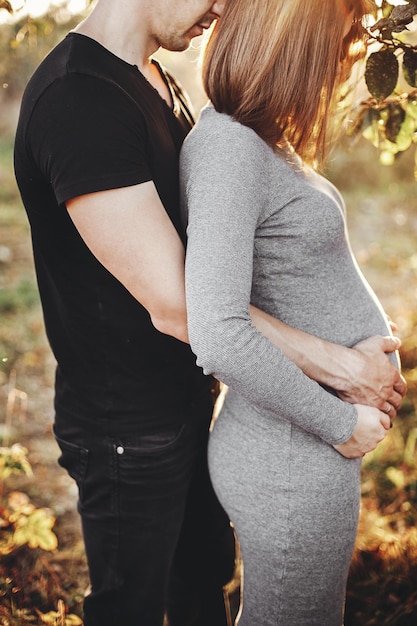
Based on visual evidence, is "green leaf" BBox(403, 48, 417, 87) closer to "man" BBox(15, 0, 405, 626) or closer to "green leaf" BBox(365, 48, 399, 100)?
"green leaf" BBox(365, 48, 399, 100)

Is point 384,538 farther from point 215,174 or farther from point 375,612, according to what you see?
point 215,174

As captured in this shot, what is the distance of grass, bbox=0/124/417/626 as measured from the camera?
2.35 m

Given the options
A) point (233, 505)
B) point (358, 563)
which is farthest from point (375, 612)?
point (233, 505)

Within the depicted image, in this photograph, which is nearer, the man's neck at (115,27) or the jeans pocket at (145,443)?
the man's neck at (115,27)

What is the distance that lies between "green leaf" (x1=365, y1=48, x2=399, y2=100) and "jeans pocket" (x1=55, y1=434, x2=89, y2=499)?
4.05ft

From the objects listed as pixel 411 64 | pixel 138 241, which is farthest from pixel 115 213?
pixel 411 64

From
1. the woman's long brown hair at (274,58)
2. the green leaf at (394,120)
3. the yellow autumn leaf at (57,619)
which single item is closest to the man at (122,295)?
the woman's long brown hair at (274,58)

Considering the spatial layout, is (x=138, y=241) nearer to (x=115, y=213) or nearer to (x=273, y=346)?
(x=115, y=213)

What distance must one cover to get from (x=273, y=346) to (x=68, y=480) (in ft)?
8.09

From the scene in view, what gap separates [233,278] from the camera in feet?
3.94

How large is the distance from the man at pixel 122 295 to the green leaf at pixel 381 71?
42cm

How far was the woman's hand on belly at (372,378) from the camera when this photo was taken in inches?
57.4

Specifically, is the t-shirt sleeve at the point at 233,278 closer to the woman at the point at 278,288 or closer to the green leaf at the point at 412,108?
the woman at the point at 278,288

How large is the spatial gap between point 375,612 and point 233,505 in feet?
4.03
